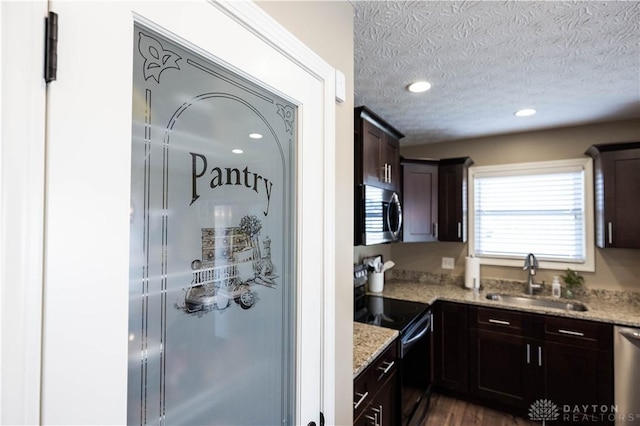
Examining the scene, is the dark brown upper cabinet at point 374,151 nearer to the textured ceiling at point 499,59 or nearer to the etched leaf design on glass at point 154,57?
the textured ceiling at point 499,59

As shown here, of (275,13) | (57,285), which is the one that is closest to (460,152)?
(275,13)

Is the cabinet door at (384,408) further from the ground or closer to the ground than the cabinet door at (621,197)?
closer to the ground

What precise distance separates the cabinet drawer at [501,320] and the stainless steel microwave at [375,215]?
1.15 meters

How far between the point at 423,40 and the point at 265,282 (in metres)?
1.47

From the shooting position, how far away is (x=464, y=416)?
2713mm

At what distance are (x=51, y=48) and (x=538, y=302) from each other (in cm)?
380

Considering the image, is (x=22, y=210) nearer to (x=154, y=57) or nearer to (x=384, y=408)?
(x=154, y=57)

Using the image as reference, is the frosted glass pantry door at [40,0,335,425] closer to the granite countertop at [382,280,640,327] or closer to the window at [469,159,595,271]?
the granite countertop at [382,280,640,327]

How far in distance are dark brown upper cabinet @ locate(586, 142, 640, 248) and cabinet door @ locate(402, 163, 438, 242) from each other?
138 cm

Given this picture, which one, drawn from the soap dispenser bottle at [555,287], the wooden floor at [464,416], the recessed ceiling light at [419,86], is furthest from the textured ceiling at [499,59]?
the wooden floor at [464,416]

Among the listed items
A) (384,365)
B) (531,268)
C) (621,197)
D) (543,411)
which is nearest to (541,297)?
(531,268)

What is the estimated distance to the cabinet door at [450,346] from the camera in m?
2.91

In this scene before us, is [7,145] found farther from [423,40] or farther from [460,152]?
[460,152]

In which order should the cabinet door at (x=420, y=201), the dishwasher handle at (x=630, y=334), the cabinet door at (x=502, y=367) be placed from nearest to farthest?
the dishwasher handle at (x=630, y=334) → the cabinet door at (x=502, y=367) → the cabinet door at (x=420, y=201)
